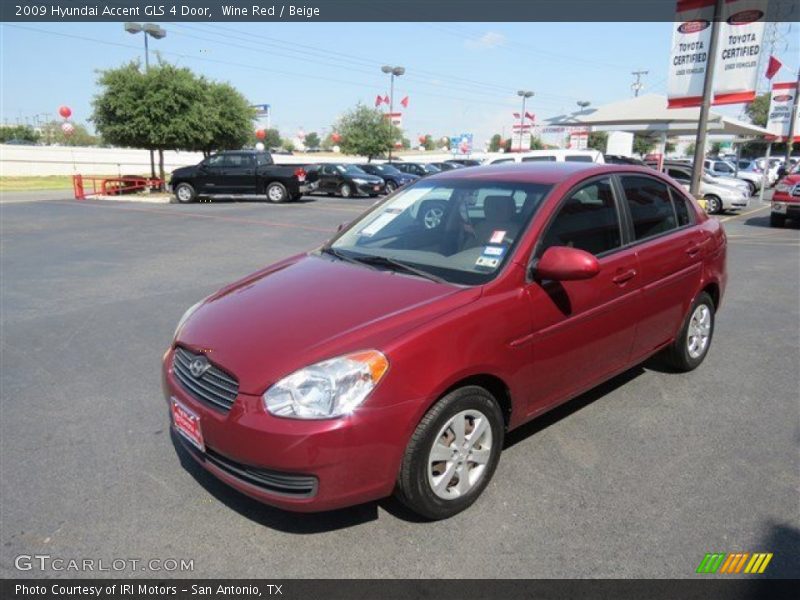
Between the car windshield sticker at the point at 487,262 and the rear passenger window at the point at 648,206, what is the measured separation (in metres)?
1.35

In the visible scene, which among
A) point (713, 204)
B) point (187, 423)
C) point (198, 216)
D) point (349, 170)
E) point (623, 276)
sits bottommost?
point (198, 216)

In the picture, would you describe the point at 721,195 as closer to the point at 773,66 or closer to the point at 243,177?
the point at 773,66

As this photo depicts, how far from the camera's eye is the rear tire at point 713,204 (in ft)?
59.5

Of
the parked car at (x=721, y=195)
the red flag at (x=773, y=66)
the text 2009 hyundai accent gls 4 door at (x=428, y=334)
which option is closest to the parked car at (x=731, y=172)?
the red flag at (x=773, y=66)

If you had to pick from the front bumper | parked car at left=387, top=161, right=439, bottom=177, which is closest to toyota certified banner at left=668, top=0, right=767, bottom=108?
the front bumper

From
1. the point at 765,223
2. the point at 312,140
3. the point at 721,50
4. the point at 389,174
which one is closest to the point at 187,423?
the point at 721,50

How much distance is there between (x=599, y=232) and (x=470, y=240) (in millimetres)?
904

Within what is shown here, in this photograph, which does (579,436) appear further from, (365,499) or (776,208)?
(776,208)

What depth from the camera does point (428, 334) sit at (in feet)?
8.53

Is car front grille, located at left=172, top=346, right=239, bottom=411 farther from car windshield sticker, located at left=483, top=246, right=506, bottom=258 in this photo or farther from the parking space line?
the parking space line

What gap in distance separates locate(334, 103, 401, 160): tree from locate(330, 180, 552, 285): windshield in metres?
44.4

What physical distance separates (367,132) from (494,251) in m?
46.4

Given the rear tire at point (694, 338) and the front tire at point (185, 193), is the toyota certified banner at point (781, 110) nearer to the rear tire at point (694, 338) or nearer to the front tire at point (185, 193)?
the front tire at point (185, 193)
